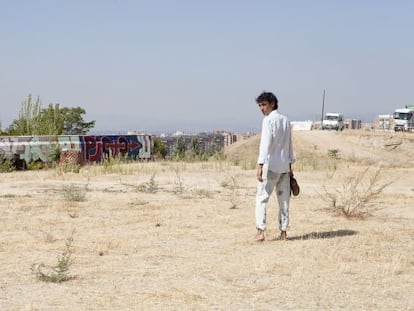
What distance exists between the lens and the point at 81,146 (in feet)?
79.8

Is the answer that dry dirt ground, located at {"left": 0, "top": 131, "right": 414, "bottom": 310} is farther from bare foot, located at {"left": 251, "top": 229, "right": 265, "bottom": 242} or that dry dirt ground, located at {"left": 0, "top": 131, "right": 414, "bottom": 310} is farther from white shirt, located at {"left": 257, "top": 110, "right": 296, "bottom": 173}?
white shirt, located at {"left": 257, "top": 110, "right": 296, "bottom": 173}

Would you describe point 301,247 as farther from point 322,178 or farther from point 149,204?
point 322,178

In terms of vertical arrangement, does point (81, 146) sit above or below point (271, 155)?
below

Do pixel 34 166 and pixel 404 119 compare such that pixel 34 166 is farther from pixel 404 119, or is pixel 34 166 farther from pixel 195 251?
pixel 404 119

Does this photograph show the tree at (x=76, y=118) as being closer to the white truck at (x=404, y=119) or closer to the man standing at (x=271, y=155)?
the white truck at (x=404, y=119)

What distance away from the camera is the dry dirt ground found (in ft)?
18.1

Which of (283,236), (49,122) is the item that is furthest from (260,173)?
(49,122)

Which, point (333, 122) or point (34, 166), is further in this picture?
point (333, 122)

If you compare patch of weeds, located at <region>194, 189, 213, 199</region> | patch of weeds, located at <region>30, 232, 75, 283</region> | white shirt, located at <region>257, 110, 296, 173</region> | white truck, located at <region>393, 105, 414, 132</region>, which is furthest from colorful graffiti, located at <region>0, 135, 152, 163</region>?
white truck, located at <region>393, 105, 414, 132</region>

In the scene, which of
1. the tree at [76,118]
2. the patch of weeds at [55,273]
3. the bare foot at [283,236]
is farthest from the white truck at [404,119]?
the patch of weeds at [55,273]

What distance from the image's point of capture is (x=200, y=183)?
16.8m

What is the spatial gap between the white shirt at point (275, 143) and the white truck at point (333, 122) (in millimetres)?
60734

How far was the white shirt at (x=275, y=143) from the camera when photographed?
26.5ft

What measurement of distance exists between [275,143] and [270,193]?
25.9 inches
